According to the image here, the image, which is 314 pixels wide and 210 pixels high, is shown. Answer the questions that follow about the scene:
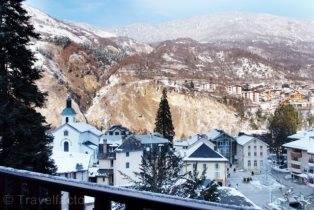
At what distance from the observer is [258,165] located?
62406 millimetres

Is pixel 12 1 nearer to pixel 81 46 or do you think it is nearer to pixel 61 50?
pixel 61 50

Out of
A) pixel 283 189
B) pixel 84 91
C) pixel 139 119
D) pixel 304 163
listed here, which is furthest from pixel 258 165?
pixel 84 91

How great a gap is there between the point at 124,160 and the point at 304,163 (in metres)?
23.5

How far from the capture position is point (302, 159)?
188 feet

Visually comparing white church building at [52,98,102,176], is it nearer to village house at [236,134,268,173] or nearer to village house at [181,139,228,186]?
village house at [181,139,228,186]

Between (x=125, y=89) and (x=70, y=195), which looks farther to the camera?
(x=125, y=89)

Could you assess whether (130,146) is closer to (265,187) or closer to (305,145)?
(265,187)

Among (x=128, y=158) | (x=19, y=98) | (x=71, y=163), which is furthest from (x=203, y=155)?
→ (x=19, y=98)

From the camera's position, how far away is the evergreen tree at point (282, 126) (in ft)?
240

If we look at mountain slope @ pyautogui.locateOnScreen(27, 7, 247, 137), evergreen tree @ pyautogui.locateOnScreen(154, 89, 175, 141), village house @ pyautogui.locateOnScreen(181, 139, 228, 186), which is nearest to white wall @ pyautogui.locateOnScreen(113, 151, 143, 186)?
village house @ pyautogui.locateOnScreen(181, 139, 228, 186)

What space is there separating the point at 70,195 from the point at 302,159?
187 ft

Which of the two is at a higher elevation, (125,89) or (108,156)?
(125,89)

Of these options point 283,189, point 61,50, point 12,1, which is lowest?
point 283,189

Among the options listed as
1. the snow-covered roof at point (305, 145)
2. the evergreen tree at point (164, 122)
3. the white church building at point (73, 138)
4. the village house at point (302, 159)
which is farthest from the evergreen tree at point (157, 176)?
the evergreen tree at point (164, 122)
